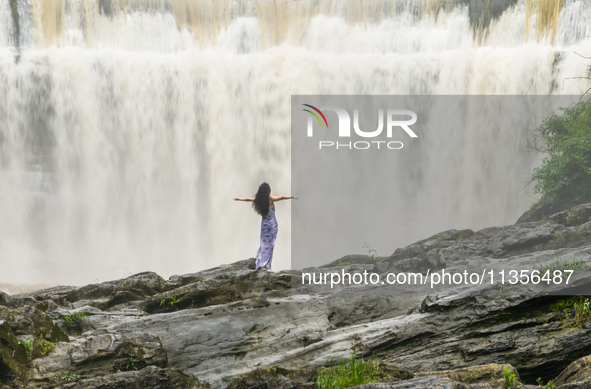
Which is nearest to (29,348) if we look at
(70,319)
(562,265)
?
(70,319)

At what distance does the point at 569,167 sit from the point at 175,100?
505 inches

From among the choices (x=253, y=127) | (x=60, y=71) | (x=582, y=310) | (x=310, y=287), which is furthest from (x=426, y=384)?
(x=60, y=71)

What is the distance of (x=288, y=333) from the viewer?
587 cm

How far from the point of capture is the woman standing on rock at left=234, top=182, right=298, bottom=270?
791 cm

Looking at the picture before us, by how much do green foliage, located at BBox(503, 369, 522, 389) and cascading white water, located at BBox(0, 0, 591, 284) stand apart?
12.9 meters

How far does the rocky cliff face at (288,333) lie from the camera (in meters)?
4.38

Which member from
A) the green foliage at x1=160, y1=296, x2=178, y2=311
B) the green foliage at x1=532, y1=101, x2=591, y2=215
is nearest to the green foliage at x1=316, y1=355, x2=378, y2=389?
the green foliage at x1=160, y1=296, x2=178, y2=311

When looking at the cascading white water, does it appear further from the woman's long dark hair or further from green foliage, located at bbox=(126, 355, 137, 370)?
green foliage, located at bbox=(126, 355, 137, 370)

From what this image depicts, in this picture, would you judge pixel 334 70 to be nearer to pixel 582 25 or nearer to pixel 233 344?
pixel 582 25

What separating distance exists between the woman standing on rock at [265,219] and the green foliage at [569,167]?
8031 millimetres

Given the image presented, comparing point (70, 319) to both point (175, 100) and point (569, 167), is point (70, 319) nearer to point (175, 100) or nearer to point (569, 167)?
point (569, 167)

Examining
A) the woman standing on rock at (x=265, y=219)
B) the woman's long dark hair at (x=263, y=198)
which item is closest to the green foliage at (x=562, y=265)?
the woman standing on rock at (x=265, y=219)

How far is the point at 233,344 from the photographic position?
18.6 feet

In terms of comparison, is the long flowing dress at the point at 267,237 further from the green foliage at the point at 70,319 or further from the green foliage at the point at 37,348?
the green foliage at the point at 37,348
